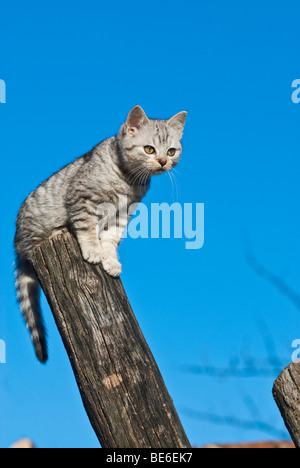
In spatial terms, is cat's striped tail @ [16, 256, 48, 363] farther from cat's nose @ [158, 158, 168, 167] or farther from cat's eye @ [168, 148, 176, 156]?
cat's eye @ [168, 148, 176, 156]

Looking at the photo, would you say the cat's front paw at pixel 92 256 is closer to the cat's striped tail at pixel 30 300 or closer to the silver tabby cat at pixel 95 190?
the silver tabby cat at pixel 95 190

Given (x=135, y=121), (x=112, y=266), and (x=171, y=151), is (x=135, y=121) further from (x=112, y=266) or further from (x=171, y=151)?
(x=112, y=266)

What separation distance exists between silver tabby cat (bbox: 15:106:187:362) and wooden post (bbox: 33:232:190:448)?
0.70 m

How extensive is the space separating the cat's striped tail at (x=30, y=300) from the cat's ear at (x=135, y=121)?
1.87 m

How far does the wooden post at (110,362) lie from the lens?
154 inches

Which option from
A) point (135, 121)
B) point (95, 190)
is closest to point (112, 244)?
point (95, 190)

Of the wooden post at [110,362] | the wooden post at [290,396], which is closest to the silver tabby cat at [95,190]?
the wooden post at [110,362]

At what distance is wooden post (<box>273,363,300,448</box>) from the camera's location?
12.5ft

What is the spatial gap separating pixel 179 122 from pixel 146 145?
795mm

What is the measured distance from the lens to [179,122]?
236 inches

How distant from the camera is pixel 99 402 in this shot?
157 inches

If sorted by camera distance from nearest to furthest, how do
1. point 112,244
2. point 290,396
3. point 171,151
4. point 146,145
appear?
point 290,396
point 112,244
point 146,145
point 171,151

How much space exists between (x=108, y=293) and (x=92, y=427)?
109 centimetres

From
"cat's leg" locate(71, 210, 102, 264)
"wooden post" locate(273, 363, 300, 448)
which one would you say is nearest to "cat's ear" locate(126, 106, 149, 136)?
"cat's leg" locate(71, 210, 102, 264)
